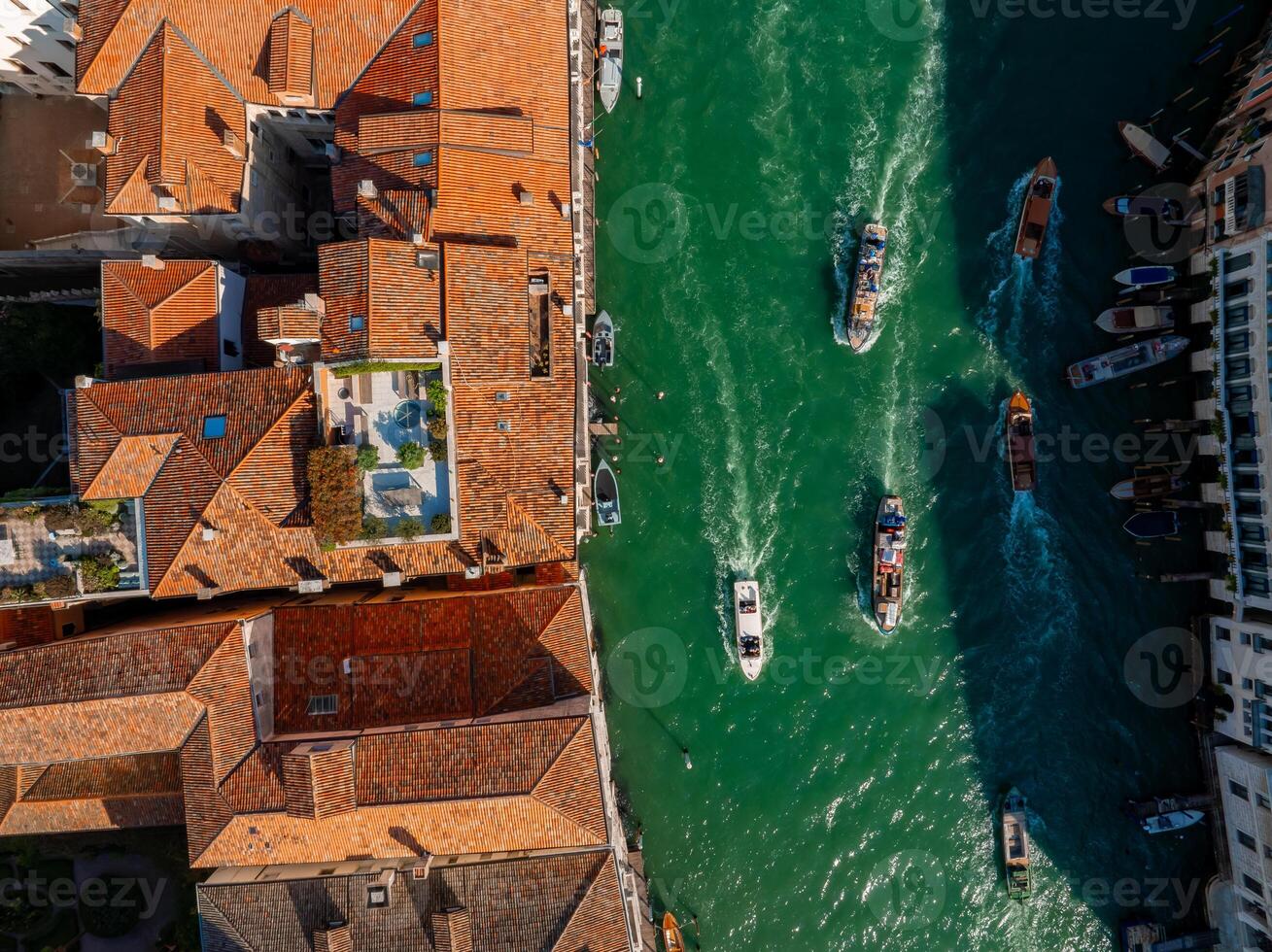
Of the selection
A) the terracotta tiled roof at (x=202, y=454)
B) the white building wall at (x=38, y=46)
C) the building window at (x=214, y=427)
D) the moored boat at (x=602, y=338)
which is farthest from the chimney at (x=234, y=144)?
the moored boat at (x=602, y=338)

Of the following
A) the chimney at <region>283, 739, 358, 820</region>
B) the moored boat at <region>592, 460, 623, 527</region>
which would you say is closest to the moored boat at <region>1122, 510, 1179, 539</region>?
the moored boat at <region>592, 460, 623, 527</region>

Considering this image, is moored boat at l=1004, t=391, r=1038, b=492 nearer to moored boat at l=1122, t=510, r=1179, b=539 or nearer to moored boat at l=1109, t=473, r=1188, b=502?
moored boat at l=1109, t=473, r=1188, b=502

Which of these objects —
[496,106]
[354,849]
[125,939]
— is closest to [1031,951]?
[354,849]

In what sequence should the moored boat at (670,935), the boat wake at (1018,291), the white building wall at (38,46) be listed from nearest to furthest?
the white building wall at (38,46) < the moored boat at (670,935) < the boat wake at (1018,291)

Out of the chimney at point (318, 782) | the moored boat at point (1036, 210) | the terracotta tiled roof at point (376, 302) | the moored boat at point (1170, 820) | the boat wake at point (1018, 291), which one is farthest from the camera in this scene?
the boat wake at point (1018, 291)

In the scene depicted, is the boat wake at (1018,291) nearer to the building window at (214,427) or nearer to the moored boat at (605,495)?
the moored boat at (605,495)

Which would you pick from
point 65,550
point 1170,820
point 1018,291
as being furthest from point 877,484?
point 65,550

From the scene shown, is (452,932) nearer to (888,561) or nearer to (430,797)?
(430,797)

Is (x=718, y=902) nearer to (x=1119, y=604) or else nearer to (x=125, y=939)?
(x=1119, y=604)
